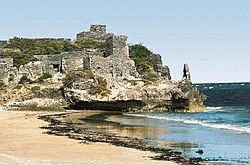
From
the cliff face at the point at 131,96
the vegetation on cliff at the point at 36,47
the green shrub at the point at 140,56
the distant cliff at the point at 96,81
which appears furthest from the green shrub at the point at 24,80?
the green shrub at the point at 140,56

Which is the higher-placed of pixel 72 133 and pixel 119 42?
pixel 119 42

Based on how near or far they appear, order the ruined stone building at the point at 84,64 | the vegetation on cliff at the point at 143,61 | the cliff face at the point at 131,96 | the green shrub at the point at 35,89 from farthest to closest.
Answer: the vegetation on cliff at the point at 143,61
the ruined stone building at the point at 84,64
the green shrub at the point at 35,89
the cliff face at the point at 131,96

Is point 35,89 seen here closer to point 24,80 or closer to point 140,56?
point 24,80

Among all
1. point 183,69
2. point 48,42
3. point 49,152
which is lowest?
point 49,152

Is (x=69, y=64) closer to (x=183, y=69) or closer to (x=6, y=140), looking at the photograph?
(x=183, y=69)

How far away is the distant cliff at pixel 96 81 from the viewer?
149ft

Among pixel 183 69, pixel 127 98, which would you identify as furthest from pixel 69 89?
pixel 183 69

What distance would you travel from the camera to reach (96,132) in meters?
23.9

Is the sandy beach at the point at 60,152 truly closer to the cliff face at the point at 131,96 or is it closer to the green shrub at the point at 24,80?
the cliff face at the point at 131,96

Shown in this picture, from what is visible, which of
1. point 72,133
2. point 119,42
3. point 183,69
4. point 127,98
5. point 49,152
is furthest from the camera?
point 183,69

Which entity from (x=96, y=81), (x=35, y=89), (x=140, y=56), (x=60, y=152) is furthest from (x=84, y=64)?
(x=60, y=152)

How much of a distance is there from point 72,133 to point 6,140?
450cm

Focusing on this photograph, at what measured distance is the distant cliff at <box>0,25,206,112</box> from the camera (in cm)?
4528

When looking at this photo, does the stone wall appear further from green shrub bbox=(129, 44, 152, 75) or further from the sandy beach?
the sandy beach
